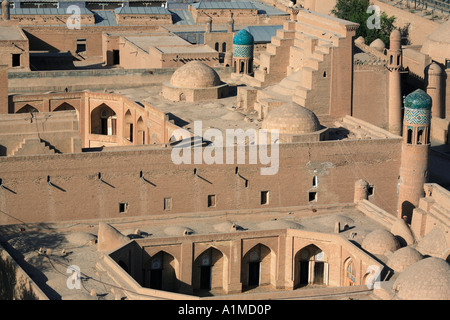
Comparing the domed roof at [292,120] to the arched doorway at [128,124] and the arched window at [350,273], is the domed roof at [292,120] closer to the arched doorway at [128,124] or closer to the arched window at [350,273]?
the arched window at [350,273]

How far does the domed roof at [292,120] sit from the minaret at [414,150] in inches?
187

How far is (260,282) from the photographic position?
59438 millimetres

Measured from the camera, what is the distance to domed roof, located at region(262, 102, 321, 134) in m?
62.9

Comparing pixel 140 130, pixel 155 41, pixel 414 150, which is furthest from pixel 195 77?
pixel 414 150

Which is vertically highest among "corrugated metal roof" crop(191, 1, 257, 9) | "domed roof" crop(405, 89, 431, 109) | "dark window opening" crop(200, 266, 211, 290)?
"corrugated metal roof" crop(191, 1, 257, 9)

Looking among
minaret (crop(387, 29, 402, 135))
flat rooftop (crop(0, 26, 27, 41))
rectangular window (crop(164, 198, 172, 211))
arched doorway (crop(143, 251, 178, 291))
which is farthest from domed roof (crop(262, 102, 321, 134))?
flat rooftop (crop(0, 26, 27, 41))

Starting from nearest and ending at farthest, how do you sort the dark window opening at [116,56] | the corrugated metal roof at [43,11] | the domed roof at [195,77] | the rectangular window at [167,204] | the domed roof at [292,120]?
the rectangular window at [167,204] → the domed roof at [292,120] → the domed roof at [195,77] → the dark window opening at [116,56] → the corrugated metal roof at [43,11]

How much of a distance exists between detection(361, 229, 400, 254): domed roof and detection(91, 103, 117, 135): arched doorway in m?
25.3

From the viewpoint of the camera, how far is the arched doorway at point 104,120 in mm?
75812

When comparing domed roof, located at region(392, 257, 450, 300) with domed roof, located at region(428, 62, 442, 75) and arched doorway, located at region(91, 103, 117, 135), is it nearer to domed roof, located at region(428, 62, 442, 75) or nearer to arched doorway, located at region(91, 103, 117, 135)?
domed roof, located at region(428, 62, 442, 75)

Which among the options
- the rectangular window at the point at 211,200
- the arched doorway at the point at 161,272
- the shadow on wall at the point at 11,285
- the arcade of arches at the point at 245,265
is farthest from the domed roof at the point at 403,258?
the shadow on wall at the point at 11,285

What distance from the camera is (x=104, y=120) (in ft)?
251
